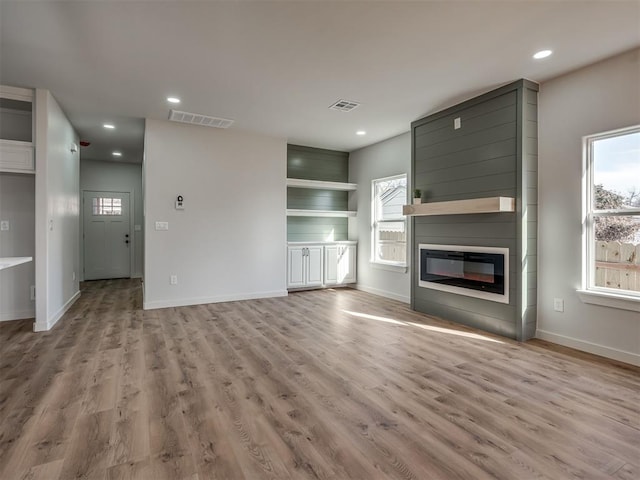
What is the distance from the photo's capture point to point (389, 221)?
5910mm

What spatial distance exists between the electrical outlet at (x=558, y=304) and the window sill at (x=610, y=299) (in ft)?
0.66

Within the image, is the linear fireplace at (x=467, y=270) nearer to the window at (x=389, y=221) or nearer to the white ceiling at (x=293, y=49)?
the window at (x=389, y=221)

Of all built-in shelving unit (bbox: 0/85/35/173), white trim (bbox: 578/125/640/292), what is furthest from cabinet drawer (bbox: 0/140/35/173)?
white trim (bbox: 578/125/640/292)

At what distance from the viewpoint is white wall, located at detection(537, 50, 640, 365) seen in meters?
2.97

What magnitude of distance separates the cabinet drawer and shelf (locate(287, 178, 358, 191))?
353cm

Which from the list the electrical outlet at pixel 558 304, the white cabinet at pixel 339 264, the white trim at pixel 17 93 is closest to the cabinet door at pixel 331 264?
the white cabinet at pixel 339 264

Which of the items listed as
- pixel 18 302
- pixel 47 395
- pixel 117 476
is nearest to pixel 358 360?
pixel 117 476

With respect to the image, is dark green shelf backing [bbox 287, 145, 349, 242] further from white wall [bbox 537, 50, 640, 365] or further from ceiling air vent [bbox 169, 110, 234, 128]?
white wall [bbox 537, 50, 640, 365]

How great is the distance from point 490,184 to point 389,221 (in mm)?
2231

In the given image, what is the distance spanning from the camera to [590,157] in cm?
323

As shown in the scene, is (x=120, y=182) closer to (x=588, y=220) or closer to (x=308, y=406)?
(x=308, y=406)

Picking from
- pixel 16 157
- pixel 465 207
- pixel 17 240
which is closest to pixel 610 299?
pixel 465 207

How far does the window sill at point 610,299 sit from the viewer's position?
2.90 m

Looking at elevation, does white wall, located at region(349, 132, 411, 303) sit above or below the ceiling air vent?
below
